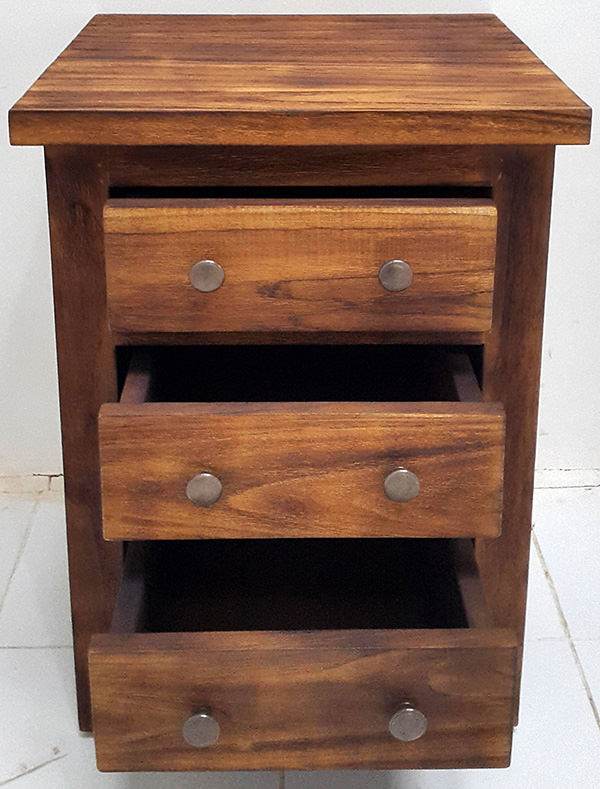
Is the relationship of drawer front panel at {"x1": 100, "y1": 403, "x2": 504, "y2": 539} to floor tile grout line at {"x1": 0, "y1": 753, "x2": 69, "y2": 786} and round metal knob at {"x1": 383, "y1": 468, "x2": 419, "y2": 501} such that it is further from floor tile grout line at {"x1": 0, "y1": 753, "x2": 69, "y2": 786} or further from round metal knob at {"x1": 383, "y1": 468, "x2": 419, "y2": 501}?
floor tile grout line at {"x1": 0, "y1": 753, "x2": 69, "y2": 786}

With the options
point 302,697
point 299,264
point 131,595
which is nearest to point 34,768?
point 131,595

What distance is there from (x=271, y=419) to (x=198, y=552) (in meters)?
0.49

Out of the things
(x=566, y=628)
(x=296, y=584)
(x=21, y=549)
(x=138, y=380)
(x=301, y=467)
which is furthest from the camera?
(x=21, y=549)

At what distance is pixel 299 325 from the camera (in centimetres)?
106

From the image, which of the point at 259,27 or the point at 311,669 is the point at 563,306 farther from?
the point at 311,669

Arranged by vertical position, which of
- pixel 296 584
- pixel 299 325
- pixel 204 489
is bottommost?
pixel 296 584

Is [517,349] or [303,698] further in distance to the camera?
[517,349]

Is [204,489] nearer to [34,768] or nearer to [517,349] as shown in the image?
[517,349]

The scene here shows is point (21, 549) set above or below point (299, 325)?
below

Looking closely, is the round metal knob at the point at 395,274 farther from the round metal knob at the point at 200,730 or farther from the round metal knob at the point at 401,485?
the round metal knob at the point at 200,730

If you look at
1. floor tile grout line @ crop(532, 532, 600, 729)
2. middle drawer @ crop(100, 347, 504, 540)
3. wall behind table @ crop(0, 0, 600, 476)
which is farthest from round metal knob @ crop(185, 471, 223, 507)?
wall behind table @ crop(0, 0, 600, 476)

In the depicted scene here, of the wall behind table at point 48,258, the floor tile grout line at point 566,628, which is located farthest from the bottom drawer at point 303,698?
the wall behind table at point 48,258

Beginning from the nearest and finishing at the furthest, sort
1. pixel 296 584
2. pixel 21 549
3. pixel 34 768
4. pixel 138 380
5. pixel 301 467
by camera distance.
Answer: pixel 301 467 < pixel 138 380 < pixel 34 768 < pixel 296 584 < pixel 21 549

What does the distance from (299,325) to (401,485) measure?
17 cm
